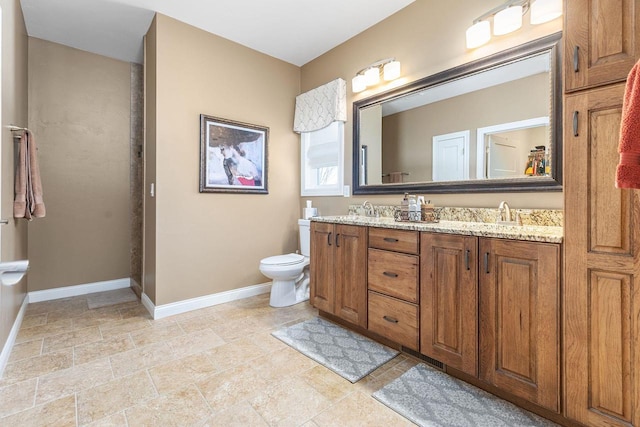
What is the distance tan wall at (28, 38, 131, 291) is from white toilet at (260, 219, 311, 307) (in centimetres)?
193

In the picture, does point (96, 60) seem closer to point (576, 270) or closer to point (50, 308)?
point (50, 308)

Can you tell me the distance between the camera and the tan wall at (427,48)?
188cm

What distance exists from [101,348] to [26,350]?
477 millimetres

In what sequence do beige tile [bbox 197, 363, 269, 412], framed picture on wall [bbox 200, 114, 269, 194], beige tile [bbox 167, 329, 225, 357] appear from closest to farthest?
1. beige tile [bbox 197, 363, 269, 412]
2. beige tile [bbox 167, 329, 225, 357]
3. framed picture on wall [bbox 200, 114, 269, 194]

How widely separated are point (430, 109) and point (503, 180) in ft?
2.61

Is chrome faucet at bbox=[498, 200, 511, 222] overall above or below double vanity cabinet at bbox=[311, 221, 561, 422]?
above

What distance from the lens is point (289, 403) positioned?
4.98 feet

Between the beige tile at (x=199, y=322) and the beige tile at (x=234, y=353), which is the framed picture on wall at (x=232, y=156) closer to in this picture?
the beige tile at (x=199, y=322)

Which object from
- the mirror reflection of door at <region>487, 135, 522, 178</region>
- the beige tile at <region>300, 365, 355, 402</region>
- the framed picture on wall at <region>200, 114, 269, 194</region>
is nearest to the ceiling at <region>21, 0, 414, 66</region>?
the framed picture on wall at <region>200, 114, 269, 194</region>

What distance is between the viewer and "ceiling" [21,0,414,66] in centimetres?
245

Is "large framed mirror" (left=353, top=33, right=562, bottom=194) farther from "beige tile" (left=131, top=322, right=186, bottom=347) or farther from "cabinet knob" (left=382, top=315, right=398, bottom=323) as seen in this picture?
"beige tile" (left=131, top=322, right=186, bottom=347)

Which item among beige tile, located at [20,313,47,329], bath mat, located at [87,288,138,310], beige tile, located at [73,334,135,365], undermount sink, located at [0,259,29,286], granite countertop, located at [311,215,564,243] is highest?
granite countertop, located at [311,215,564,243]

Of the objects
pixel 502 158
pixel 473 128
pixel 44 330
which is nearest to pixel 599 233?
pixel 502 158

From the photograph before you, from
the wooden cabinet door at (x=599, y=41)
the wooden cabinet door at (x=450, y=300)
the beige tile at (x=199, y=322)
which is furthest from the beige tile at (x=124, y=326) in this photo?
the wooden cabinet door at (x=599, y=41)
